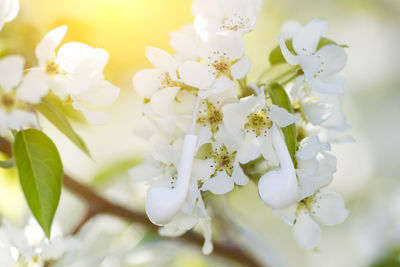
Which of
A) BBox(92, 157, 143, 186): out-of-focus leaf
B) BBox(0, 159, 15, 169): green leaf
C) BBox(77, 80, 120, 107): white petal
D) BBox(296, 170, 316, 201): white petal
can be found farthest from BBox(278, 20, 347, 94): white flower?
BBox(92, 157, 143, 186): out-of-focus leaf

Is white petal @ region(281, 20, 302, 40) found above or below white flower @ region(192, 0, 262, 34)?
below

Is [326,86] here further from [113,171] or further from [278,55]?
[113,171]

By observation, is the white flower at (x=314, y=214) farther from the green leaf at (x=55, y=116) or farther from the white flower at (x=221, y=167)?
the green leaf at (x=55, y=116)

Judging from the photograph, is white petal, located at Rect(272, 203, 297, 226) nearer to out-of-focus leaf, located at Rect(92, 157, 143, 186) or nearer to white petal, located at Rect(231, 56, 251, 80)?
white petal, located at Rect(231, 56, 251, 80)

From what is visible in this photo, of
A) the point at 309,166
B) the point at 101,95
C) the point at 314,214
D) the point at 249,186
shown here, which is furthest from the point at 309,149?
the point at 249,186

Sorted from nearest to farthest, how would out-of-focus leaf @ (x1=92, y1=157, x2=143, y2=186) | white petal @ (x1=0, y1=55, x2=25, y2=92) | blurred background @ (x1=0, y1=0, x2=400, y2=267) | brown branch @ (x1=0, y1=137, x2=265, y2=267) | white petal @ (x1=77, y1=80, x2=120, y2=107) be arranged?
white petal @ (x1=0, y1=55, x2=25, y2=92), white petal @ (x1=77, y1=80, x2=120, y2=107), brown branch @ (x1=0, y1=137, x2=265, y2=267), blurred background @ (x1=0, y1=0, x2=400, y2=267), out-of-focus leaf @ (x1=92, y1=157, x2=143, y2=186)

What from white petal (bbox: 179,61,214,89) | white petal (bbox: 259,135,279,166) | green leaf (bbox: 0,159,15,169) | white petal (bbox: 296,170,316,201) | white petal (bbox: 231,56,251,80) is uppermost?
white petal (bbox: 231,56,251,80)

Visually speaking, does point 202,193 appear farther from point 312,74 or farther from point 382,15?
point 382,15
